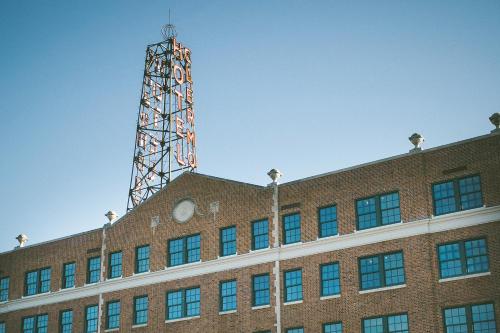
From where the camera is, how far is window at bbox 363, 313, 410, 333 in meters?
39.7

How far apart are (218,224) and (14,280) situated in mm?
17878

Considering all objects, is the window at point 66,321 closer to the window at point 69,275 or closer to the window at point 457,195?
the window at point 69,275

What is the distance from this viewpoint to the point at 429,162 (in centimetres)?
4144

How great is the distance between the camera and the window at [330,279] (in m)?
42.4

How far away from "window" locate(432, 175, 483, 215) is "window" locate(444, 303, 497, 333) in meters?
4.94

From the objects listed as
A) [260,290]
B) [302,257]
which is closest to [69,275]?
Result: [260,290]

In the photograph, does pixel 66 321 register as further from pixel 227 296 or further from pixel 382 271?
pixel 382 271

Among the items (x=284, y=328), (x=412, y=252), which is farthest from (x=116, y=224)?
(x=412, y=252)

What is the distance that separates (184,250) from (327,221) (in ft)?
31.1

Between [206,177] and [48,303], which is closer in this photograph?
[206,177]

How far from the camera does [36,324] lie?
53938mm

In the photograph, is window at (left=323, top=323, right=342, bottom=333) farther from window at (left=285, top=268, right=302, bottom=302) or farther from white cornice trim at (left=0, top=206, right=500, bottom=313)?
white cornice trim at (left=0, top=206, right=500, bottom=313)

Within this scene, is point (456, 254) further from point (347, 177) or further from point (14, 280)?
point (14, 280)

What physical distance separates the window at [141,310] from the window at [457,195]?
18653 millimetres
